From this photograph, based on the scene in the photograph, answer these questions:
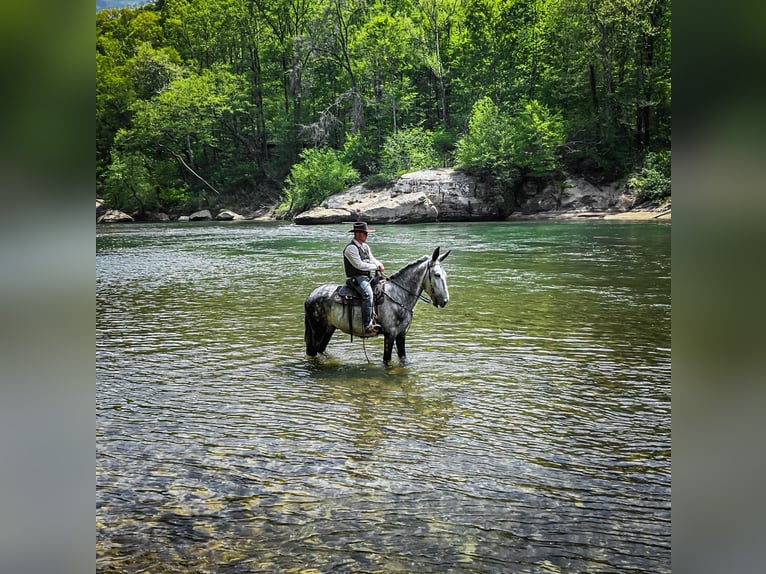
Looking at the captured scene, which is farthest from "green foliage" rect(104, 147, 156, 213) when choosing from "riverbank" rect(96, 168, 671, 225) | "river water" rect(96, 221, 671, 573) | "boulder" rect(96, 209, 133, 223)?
"river water" rect(96, 221, 671, 573)

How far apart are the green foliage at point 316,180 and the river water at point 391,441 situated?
3621 cm

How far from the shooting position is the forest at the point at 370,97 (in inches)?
1767

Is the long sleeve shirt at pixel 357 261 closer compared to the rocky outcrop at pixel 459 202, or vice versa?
the long sleeve shirt at pixel 357 261

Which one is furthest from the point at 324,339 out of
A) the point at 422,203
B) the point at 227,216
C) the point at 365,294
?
the point at 227,216

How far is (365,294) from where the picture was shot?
9.26 metres

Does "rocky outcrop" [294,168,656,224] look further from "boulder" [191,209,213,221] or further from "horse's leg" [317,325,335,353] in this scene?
"horse's leg" [317,325,335,353]

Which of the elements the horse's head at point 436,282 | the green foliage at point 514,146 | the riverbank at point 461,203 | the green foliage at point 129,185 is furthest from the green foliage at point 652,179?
the green foliage at point 129,185

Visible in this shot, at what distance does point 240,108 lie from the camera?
2378 inches

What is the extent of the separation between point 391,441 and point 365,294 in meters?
3.06

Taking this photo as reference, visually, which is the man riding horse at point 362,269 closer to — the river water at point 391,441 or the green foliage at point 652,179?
the river water at point 391,441

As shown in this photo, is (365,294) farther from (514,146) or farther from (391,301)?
(514,146)
